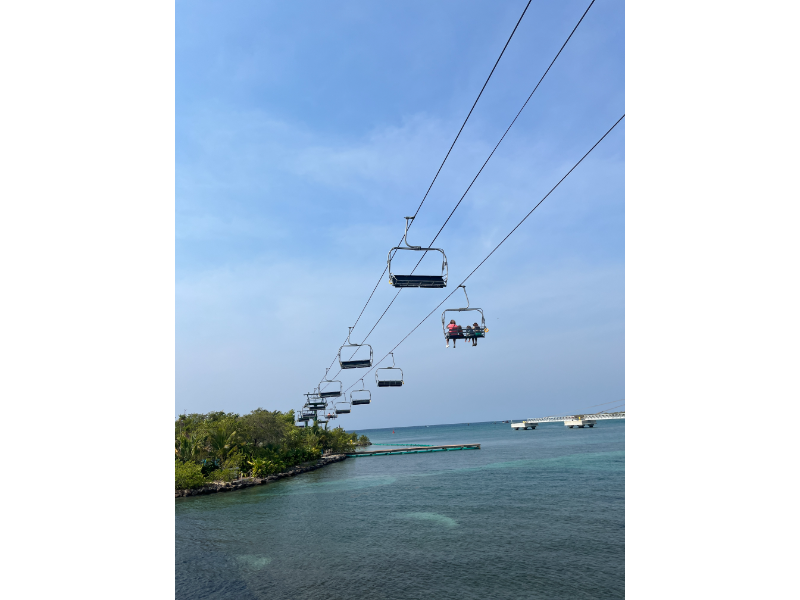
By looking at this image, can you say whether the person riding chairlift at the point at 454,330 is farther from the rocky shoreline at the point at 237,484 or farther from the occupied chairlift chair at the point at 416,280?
the rocky shoreline at the point at 237,484

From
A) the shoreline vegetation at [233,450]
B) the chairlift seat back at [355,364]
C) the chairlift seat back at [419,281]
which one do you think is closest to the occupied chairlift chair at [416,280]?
the chairlift seat back at [419,281]

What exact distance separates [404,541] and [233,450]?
23351 mm

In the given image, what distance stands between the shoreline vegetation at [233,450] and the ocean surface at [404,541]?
208 centimetres

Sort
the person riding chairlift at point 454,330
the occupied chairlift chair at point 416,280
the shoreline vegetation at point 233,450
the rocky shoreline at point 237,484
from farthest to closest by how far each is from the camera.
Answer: the shoreline vegetation at point 233,450
the rocky shoreline at point 237,484
the person riding chairlift at point 454,330
the occupied chairlift chair at point 416,280

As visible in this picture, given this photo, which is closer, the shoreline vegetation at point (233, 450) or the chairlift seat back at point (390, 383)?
the chairlift seat back at point (390, 383)

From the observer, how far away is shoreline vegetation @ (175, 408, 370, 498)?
36781 millimetres

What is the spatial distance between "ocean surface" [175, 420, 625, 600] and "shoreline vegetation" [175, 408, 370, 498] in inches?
81.8

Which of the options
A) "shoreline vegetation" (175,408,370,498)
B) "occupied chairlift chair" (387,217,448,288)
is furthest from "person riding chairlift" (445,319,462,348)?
"shoreline vegetation" (175,408,370,498)

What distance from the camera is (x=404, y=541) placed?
75.0 feet

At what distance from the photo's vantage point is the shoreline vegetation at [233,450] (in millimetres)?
36781
